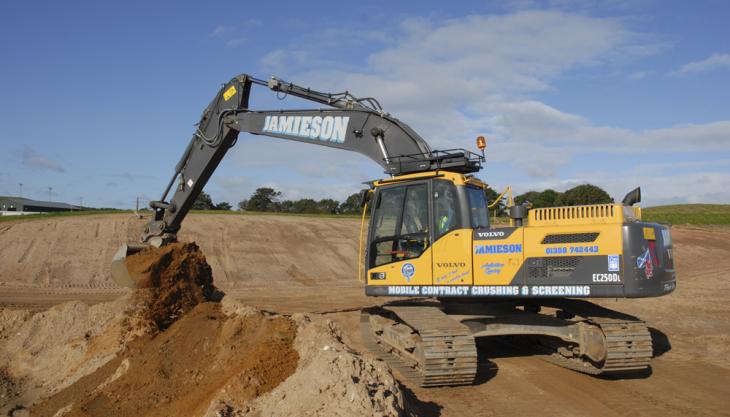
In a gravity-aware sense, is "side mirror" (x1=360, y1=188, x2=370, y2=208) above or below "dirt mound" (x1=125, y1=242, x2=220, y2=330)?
above

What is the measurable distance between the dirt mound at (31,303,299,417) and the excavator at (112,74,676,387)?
1.76 meters

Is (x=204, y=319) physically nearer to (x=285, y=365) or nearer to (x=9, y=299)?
(x=285, y=365)

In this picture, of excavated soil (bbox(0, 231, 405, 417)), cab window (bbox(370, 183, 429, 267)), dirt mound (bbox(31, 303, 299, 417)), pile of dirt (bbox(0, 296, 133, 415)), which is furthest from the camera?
pile of dirt (bbox(0, 296, 133, 415))

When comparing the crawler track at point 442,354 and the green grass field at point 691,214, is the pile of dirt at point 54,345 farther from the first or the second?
the green grass field at point 691,214

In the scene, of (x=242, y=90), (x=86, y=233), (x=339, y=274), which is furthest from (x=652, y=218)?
(x=242, y=90)

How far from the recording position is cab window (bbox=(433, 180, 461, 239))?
8.83 meters

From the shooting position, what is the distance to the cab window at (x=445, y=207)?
8828 mm

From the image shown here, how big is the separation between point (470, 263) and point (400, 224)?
135 cm

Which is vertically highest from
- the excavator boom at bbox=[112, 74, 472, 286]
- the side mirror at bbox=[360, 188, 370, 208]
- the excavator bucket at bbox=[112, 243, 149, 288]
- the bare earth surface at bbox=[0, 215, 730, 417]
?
the excavator boom at bbox=[112, 74, 472, 286]

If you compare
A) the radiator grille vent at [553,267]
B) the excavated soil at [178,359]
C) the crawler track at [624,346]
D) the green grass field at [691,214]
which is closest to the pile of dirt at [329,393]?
the excavated soil at [178,359]

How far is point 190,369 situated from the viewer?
28.0 ft

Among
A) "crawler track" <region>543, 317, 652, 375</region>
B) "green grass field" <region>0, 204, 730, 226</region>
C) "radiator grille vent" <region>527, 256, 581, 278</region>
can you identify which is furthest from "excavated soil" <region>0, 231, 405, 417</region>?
"green grass field" <region>0, 204, 730, 226</region>

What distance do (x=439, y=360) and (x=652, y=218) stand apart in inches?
1740

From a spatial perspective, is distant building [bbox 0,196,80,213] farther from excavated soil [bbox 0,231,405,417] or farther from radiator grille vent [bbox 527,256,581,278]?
radiator grille vent [bbox 527,256,581,278]
